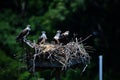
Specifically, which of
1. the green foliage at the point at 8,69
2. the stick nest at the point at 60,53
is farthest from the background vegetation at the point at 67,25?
the stick nest at the point at 60,53

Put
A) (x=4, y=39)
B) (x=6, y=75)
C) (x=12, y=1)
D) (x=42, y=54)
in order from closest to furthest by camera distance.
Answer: (x=42, y=54) < (x=6, y=75) < (x=4, y=39) < (x=12, y=1)

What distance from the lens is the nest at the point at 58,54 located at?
21.3ft

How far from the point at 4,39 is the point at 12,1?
5.11 ft

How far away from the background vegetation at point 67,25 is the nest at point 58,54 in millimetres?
2570

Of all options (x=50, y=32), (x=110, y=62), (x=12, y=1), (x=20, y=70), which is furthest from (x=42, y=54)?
(x=110, y=62)

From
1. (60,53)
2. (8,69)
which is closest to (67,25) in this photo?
(8,69)

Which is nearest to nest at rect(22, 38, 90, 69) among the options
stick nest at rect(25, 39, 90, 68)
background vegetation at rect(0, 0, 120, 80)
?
stick nest at rect(25, 39, 90, 68)

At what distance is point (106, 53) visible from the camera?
12547 mm

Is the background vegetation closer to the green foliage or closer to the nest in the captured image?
the green foliage

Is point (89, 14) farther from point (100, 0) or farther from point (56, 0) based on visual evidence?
point (56, 0)

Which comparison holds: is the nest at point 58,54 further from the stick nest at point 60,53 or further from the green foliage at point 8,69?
the green foliage at point 8,69

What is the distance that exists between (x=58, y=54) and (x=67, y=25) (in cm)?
475

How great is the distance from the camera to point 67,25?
37.0 feet

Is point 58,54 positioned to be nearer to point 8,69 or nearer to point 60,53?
point 60,53
